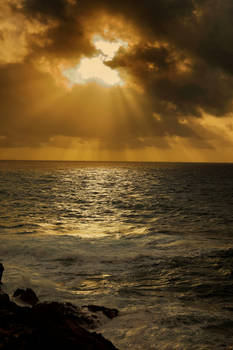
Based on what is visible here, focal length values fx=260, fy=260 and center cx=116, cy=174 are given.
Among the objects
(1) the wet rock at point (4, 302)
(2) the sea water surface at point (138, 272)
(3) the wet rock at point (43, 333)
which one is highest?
(3) the wet rock at point (43, 333)

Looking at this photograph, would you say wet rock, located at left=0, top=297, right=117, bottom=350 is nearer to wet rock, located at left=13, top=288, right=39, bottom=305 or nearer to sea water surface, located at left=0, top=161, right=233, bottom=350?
sea water surface, located at left=0, top=161, right=233, bottom=350

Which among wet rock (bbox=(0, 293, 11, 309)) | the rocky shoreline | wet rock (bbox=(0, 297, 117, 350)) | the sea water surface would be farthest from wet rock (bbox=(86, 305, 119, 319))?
wet rock (bbox=(0, 293, 11, 309))

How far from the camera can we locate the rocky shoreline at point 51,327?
538 centimetres

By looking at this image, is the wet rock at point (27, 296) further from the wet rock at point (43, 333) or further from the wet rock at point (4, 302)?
the wet rock at point (43, 333)

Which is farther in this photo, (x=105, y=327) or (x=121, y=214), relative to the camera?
(x=121, y=214)

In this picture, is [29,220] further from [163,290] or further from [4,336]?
[4,336]

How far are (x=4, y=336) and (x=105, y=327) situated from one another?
317 cm

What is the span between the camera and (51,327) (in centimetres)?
596

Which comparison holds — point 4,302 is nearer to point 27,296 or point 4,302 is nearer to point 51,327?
point 27,296

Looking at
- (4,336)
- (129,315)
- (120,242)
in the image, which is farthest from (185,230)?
(4,336)

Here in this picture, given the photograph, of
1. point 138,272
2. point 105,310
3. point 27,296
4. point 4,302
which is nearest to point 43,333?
point 4,302

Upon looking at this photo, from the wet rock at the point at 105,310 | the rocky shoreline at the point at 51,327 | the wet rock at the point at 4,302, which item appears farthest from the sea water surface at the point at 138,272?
the wet rock at the point at 4,302

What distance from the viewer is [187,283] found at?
37.4ft

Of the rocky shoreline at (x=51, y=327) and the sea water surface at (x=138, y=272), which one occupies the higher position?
the rocky shoreline at (x=51, y=327)
